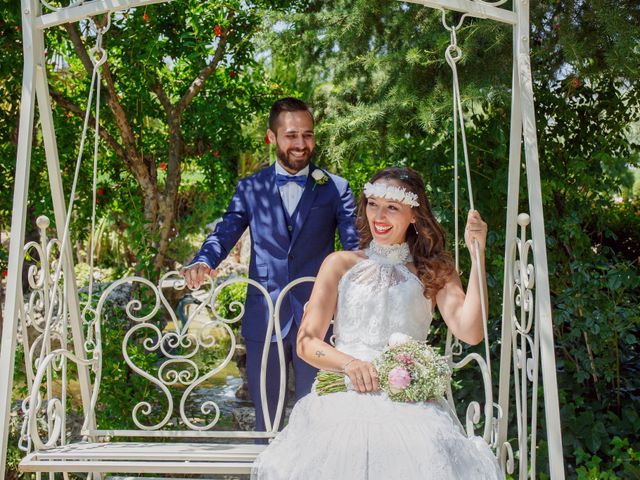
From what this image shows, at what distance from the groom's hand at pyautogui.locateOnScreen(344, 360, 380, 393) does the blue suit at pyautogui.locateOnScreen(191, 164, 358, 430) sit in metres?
0.67

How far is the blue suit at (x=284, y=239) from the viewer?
3662 millimetres

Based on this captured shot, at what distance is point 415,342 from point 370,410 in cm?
31

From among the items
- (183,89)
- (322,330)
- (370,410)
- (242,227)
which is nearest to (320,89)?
(183,89)

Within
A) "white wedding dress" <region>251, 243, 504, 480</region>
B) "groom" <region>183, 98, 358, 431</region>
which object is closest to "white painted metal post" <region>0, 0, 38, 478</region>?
"groom" <region>183, 98, 358, 431</region>

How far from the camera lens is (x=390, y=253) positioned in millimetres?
3293

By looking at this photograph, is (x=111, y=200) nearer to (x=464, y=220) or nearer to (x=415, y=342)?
(x=464, y=220)

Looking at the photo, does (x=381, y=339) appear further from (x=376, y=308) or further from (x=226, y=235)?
(x=226, y=235)

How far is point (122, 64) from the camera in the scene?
5.07 metres

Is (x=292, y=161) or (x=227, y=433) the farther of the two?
(x=292, y=161)

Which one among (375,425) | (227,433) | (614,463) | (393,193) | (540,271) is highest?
(393,193)

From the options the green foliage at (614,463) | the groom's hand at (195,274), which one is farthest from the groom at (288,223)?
the green foliage at (614,463)

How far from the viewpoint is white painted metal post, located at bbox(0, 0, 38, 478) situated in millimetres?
2972

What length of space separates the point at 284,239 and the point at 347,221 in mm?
298

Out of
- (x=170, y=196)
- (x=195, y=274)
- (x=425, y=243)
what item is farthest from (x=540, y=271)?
(x=170, y=196)
